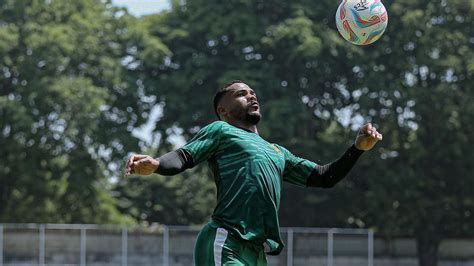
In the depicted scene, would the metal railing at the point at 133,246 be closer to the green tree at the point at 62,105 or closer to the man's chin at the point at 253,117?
the green tree at the point at 62,105

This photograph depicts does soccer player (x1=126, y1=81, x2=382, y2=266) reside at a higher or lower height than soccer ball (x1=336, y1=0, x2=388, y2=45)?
lower

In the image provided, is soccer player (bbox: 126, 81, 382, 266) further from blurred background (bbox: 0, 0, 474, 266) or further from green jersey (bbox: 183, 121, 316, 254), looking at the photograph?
blurred background (bbox: 0, 0, 474, 266)

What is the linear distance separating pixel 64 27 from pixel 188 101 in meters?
4.79

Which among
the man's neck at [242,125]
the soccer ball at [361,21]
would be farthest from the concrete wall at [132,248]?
the man's neck at [242,125]

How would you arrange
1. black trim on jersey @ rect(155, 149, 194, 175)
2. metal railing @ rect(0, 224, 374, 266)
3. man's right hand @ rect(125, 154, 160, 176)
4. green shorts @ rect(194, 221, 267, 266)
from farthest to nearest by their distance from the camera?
metal railing @ rect(0, 224, 374, 266), green shorts @ rect(194, 221, 267, 266), black trim on jersey @ rect(155, 149, 194, 175), man's right hand @ rect(125, 154, 160, 176)

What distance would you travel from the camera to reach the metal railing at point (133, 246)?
30.6m

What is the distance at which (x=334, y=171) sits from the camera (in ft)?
21.1

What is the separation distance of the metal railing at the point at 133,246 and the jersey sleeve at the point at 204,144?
2476 cm

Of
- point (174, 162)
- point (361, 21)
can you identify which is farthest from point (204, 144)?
point (361, 21)

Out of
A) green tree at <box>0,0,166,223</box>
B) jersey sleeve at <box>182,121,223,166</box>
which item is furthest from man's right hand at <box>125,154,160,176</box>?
green tree at <box>0,0,166,223</box>

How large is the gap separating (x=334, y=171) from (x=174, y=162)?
1.19 m

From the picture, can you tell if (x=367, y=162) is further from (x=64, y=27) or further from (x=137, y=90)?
(x=64, y=27)

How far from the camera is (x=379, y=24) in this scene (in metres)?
9.55

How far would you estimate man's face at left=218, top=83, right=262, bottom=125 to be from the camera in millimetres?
6270
